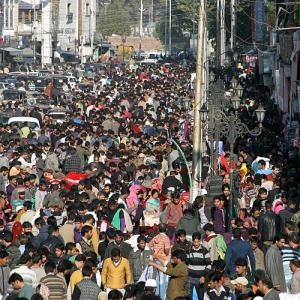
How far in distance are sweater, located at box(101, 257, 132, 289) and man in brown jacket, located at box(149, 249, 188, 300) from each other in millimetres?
584

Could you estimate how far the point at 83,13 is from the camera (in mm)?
123125

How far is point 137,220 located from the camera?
22203 mm

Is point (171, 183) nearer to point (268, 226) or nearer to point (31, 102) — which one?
point (268, 226)

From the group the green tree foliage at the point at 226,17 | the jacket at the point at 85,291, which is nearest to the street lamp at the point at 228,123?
the jacket at the point at 85,291

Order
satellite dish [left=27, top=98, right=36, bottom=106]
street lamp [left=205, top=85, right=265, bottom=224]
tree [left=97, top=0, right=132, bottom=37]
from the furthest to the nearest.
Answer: tree [left=97, top=0, right=132, bottom=37] < satellite dish [left=27, top=98, right=36, bottom=106] < street lamp [left=205, top=85, right=265, bottom=224]

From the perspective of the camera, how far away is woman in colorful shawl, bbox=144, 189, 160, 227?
875 inches

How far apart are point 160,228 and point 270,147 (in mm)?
14110

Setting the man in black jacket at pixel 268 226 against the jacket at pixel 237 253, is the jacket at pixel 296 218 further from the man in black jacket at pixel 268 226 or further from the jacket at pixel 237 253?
the jacket at pixel 237 253

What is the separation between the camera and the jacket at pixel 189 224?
2039 cm

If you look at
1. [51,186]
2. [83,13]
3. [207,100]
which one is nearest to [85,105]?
[207,100]

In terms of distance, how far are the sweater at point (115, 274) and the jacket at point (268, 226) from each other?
2655mm

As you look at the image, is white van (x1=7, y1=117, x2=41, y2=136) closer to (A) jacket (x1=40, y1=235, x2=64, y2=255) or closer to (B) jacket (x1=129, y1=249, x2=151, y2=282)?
(A) jacket (x1=40, y1=235, x2=64, y2=255)

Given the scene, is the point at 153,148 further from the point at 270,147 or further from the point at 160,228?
the point at 160,228

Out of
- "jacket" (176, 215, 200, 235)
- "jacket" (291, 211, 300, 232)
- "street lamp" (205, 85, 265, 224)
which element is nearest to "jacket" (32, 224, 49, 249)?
"jacket" (176, 215, 200, 235)
